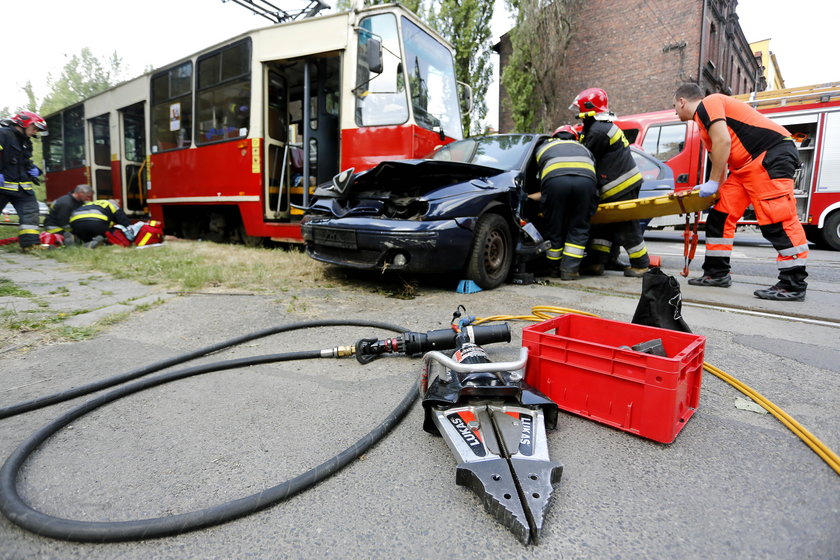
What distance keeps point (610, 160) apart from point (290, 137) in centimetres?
486

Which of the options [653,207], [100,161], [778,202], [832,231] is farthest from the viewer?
[100,161]

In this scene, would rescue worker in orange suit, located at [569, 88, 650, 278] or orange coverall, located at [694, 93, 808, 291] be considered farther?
rescue worker in orange suit, located at [569, 88, 650, 278]

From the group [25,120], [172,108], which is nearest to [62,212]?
[25,120]

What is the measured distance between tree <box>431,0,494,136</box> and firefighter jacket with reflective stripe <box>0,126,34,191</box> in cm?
1234

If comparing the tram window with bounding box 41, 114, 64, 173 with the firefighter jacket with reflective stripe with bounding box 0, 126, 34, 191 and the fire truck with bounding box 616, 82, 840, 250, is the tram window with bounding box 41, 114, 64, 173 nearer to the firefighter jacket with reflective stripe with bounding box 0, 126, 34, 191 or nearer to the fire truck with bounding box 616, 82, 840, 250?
the firefighter jacket with reflective stripe with bounding box 0, 126, 34, 191

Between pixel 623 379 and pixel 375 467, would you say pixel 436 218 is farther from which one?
pixel 375 467

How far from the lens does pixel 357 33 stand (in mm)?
5828

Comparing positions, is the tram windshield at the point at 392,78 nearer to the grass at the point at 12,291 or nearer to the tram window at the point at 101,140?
the grass at the point at 12,291

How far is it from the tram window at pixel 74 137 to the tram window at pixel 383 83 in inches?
366

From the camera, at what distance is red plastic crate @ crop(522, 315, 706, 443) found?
5.09ft

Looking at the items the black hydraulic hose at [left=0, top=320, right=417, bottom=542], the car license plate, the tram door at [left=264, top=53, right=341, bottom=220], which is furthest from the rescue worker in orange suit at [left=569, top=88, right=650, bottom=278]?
the black hydraulic hose at [left=0, top=320, right=417, bottom=542]

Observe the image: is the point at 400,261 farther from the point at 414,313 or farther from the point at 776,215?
the point at 776,215

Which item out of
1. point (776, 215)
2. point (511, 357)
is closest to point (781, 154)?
point (776, 215)

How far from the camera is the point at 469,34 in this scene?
1655 centimetres
